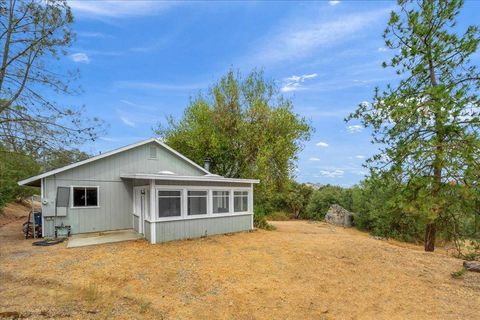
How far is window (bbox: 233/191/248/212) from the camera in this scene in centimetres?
1353

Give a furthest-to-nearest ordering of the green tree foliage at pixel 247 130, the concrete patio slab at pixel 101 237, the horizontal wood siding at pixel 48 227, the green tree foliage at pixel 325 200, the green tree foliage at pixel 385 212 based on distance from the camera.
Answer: the green tree foliage at pixel 325 200
the green tree foliage at pixel 247 130
the horizontal wood siding at pixel 48 227
the concrete patio slab at pixel 101 237
the green tree foliage at pixel 385 212

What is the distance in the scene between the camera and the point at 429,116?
6148 millimetres

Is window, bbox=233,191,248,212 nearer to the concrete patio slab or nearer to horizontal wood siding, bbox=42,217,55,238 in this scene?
the concrete patio slab

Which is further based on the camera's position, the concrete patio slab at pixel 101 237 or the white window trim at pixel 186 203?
the white window trim at pixel 186 203

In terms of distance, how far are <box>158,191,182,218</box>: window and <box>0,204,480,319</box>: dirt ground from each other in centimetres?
128

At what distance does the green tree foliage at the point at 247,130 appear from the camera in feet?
60.1

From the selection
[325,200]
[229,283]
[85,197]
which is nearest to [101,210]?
Answer: [85,197]

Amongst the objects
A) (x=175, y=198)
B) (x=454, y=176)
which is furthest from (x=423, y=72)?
(x=175, y=198)

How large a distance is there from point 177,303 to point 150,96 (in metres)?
13.5

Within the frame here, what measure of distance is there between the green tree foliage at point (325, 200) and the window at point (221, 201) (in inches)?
604

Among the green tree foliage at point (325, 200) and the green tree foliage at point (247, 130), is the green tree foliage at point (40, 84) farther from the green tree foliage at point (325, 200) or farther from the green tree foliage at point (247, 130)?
the green tree foliage at point (325, 200)

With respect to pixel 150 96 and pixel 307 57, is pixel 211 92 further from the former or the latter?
pixel 307 57

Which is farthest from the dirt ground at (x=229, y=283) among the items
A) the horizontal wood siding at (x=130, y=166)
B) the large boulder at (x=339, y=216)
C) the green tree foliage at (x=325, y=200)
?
the green tree foliage at (x=325, y=200)

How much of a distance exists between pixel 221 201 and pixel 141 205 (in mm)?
3550
